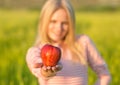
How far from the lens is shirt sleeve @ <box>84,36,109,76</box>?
4070 millimetres

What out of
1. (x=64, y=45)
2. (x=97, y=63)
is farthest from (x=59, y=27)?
(x=97, y=63)

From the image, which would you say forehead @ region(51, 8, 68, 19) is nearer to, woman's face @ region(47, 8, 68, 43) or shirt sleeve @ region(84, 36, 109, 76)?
woman's face @ region(47, 8, 68, 43)

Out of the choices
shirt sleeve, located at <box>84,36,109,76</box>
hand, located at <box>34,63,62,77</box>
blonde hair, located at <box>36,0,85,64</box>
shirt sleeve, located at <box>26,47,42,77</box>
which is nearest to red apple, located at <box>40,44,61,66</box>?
hand, located at <box>34,63,62,77</box>

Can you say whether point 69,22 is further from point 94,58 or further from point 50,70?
point 50,70

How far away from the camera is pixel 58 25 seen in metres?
3.98

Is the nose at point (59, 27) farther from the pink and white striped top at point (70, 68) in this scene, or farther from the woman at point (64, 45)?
the pink and white striped top at point (70, 68)

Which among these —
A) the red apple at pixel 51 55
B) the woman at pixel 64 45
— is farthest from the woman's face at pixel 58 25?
the red apple at pixel 51 55

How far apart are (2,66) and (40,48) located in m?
2.83

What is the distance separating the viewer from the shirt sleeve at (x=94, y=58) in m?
4.07

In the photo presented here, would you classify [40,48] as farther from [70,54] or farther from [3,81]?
[3,81]

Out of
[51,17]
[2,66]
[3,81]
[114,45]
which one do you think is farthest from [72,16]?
[114,45]

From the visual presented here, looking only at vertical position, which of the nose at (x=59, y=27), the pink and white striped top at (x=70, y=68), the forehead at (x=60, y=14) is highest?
the forehead at (x=60, y=14)

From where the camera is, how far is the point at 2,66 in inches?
268

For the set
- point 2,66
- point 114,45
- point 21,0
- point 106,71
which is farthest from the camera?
point 21,0
